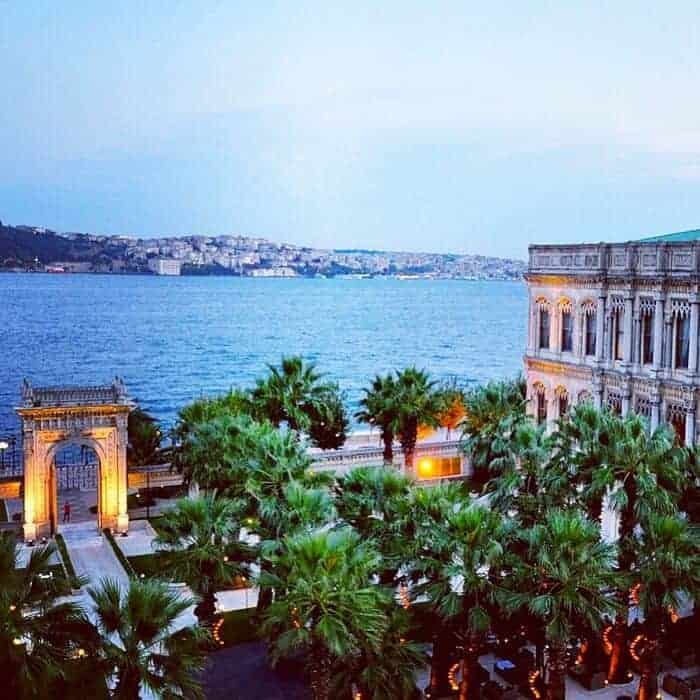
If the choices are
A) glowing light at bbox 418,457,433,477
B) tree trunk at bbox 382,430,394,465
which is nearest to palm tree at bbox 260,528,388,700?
tree trunk at bbox 382,430,394,465

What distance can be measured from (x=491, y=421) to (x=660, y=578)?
19.0 m

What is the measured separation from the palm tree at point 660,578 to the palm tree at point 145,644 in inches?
398

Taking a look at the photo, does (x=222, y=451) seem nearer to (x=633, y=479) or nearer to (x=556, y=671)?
(x=633, y=479)

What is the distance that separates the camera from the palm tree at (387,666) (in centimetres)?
1827

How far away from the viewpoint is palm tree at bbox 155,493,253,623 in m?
21.2

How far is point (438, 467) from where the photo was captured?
45625 millimetres

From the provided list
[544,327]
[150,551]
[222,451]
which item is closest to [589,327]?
[544,327]

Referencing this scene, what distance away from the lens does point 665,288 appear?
34750 mm

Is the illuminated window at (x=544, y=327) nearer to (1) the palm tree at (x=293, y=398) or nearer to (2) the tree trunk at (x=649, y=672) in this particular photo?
(1) the palm tree at (x=293, y=398)

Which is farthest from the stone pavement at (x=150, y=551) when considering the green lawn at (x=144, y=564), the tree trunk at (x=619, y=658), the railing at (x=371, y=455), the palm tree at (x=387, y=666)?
the tree trunk at (x=619, y=658)

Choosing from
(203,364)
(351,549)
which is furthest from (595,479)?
(203,364)

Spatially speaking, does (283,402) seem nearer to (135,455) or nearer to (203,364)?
(135,455)

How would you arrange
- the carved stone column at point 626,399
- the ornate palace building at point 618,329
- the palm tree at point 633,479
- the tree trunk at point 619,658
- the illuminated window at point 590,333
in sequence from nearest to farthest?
1. the tree trunk at point 619,658
2. the palm tree at point 633,479
3. the ornate palace building at point 618,329
4. the carved stone column at point 626,399
5. the illuminated window at point 590,333

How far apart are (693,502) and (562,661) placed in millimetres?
6970
